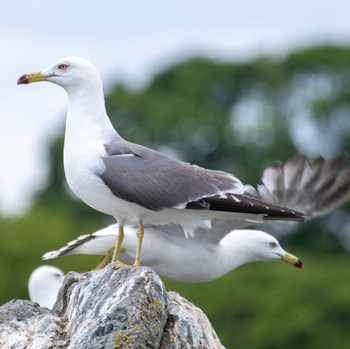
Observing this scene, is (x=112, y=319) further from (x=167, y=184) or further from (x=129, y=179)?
(x=167, y=184)

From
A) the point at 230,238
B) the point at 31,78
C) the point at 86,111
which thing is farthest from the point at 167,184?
the point at 230,238

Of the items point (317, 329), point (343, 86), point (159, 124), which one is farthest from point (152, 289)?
point (343, 86)

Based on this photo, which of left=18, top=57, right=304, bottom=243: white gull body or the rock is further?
left=18, top=57, right=304, bottom=243: white gull body

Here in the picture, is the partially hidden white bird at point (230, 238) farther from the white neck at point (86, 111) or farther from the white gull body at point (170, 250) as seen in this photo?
the white neck at point (86, 111)

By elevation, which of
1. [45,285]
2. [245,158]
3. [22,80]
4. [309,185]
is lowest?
[245,158]

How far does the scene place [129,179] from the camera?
13.4 m

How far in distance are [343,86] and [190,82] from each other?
9134 millimetres

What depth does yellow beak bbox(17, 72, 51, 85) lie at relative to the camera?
14.1 metres

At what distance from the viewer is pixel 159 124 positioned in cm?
6781

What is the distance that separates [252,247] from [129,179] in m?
4.40

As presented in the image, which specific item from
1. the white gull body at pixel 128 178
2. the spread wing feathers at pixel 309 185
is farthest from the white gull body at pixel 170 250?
the white gull body at pixel 128 178

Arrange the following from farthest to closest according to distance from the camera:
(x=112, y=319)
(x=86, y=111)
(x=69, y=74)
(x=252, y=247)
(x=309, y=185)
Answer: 1. (x=252, y=247)
2. (x=309, y=185)
3. (x=69, y=74)
4. (x=86, y=111)
5. (x=112, y=319)

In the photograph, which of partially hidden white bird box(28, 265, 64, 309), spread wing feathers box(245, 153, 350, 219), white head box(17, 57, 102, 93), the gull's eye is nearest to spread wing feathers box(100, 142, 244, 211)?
white head box(17, 57, 102, 93)

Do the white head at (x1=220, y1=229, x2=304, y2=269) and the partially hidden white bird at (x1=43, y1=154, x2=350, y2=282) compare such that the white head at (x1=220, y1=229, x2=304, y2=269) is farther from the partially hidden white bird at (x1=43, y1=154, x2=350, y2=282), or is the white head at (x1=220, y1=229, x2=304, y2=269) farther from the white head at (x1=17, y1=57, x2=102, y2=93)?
the white head at (x1=17, y1=57, x2=102, y2=93)
